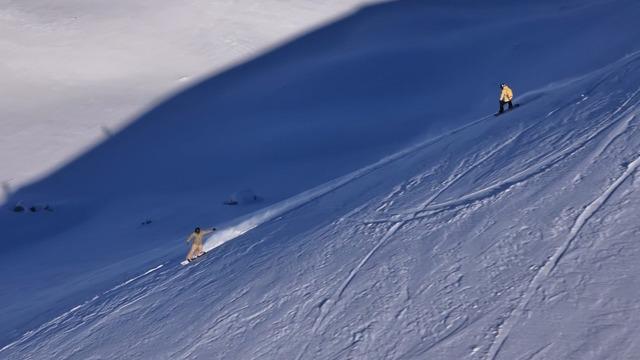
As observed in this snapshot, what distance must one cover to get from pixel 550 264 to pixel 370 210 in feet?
14.0

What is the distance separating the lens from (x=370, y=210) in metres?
13.0

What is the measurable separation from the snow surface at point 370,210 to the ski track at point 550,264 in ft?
0.11

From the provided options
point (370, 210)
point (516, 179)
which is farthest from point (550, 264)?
point (370, 210)

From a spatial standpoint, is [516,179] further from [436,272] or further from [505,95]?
[505,95]

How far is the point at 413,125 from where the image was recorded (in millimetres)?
19938

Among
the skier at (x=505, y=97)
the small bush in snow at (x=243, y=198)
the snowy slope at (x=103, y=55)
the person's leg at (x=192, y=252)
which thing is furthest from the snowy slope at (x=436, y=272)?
the snowy slope at (x=103, y=55)

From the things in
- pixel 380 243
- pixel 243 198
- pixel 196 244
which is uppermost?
pixel 243 198

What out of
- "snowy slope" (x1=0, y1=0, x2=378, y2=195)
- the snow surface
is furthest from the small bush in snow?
"snowy slope" (x1=0, y1=0, x2=378, y2=195)

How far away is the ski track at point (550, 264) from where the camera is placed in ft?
26.3

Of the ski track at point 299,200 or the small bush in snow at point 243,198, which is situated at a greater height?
the small bush in snow at point 243,198

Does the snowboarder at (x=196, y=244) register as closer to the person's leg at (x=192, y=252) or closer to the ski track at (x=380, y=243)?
the person's leg at (x=192, y=252)

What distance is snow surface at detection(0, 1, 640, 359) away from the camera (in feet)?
29.2

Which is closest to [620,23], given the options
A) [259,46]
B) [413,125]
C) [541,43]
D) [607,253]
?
[541,43]

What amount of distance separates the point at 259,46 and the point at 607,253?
18478 mm
